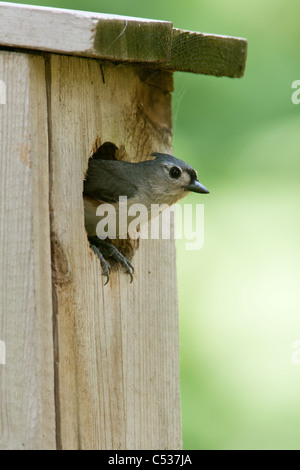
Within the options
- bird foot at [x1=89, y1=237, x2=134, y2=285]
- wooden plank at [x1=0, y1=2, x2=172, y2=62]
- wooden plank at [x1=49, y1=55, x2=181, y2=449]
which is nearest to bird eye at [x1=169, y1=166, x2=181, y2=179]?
wooden plank at [x1=49, y1=55, x2=181, y2=449]

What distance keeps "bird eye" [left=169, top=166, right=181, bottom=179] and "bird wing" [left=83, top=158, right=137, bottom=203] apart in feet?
0.53

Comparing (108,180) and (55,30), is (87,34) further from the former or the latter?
(108,180)

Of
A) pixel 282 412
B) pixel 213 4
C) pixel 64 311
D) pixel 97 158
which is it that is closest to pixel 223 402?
pixel 282 412

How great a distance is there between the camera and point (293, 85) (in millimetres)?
5199

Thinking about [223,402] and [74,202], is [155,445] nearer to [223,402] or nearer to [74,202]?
[74,202]

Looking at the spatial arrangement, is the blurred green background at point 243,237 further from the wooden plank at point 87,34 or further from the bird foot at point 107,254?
the wooden plank at point 87,34

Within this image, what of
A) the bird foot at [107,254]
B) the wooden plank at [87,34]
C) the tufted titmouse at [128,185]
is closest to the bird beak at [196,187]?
the tufted titmouse at [128,185]

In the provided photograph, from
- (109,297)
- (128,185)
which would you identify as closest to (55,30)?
(128,185)

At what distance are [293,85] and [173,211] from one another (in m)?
2.24

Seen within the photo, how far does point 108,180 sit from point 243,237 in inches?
84.5

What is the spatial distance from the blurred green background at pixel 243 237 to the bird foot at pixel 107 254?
1.66 metres

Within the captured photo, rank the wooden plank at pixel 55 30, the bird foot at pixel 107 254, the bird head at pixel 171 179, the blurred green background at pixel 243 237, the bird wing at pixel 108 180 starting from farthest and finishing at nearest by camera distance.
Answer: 1. the blurred green background at pixel 243 237
2. the bird head at pixel 171 179
3. the bird wing at pixel 108 180
4. the bird foot at pixel 107 254
5. the wooden plank at pixel 55 30

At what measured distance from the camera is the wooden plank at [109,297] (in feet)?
8.28

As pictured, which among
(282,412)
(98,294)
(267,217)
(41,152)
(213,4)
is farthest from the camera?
(213,4)
